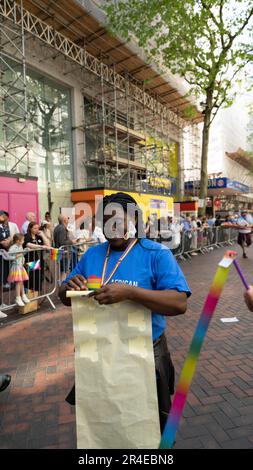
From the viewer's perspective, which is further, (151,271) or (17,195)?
(17,195)

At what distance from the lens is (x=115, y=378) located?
161 centimetres

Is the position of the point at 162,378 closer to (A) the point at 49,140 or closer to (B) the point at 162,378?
(B) the point at 162,378

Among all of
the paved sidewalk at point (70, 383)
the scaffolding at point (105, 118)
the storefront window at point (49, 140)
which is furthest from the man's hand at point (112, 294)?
the storefront window at point (49, 140)

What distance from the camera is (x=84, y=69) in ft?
60.1

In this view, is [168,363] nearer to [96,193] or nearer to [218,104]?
[96,193]

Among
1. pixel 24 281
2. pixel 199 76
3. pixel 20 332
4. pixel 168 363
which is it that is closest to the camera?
pixel 168 363

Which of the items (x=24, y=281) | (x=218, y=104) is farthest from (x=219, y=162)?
(x=24, y=281)

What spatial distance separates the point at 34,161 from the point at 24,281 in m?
11.3

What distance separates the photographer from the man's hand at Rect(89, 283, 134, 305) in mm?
1548

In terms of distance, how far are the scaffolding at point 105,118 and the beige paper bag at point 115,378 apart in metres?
12.4

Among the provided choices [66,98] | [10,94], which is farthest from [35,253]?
[66,98]

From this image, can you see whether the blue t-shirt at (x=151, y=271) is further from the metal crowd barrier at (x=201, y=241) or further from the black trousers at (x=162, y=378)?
the metal crowd barrier at (x=201, y=241)

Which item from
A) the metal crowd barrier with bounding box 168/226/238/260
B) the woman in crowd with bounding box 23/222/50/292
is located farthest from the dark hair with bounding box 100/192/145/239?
the metal crowd barrier with bounding box 168/226/238/260

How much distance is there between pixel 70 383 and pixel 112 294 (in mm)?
2481
